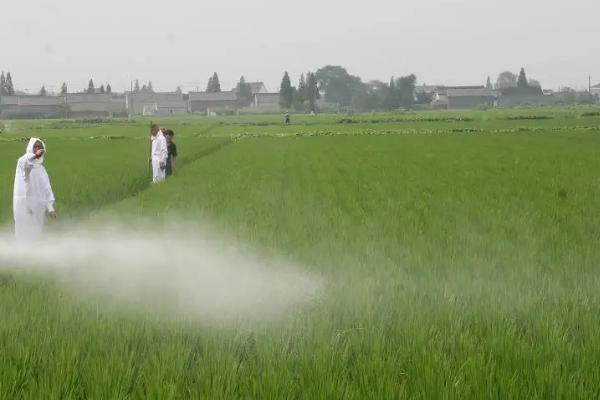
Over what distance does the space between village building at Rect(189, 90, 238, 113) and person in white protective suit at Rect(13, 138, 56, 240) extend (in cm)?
9835

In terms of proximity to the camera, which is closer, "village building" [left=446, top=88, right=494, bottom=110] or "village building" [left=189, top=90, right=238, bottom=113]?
"village building" [left=446, top=88, right=494, bottom=110]

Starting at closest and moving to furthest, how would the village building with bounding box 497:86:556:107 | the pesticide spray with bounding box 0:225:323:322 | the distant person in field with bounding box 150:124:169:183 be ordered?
1. the pesticide spray with bounding box 0:225:323:322
2. the distant person in field with bounding box 150:124:169:183
3. the village building with bounding box 497:86:556:107

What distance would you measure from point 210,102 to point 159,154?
93.4m

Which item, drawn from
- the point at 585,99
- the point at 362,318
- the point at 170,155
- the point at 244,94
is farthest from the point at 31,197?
the point at 244,94

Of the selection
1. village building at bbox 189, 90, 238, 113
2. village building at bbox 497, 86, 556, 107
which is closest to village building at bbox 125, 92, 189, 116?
village building at bbox 189, 90, 238, 113

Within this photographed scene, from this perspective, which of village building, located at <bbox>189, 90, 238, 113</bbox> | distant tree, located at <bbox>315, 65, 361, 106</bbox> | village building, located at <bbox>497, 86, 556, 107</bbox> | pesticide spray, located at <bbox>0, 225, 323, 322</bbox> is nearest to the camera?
pesticide spray, located at <bbox>0, 225, 323, 322</bbox>

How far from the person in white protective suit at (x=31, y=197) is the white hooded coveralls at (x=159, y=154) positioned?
21.2ft

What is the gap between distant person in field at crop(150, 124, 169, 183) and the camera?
1353 centimetres

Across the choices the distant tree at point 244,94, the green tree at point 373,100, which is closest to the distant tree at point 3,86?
the distant tree at point 244,94

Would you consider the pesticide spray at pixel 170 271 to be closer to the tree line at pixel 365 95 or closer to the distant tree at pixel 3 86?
the tree line at pixel 365 95

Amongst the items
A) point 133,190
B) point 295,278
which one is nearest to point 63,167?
point 133,190

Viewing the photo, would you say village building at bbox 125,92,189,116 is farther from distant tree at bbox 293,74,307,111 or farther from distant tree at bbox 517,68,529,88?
distant tree at bbox 517,68,529,88

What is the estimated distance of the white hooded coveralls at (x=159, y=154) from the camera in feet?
44.4

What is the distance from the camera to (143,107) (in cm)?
11094
